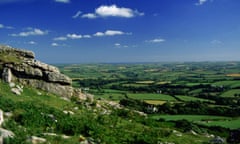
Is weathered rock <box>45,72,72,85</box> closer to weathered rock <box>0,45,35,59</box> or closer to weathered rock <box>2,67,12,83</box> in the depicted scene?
weathered rock <box>0,45,35,59</box>

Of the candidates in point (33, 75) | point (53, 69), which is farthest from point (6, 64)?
point (53, 69)

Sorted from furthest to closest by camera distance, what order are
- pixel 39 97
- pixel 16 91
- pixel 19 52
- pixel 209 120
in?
pixel 209 120, pixel 19 52, pixel 39 97, pixel 16 91

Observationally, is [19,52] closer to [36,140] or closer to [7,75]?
[7,75]

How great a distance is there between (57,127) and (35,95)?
45.1ft

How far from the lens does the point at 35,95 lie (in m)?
32.7

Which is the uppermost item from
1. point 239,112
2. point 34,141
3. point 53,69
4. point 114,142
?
point 53,69

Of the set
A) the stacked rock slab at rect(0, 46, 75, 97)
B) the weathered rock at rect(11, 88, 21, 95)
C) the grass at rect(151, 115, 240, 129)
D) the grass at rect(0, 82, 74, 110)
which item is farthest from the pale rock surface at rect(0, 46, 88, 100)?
the grass at rect(151, 115, 240, 129)

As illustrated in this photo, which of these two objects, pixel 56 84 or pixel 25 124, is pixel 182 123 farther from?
pixel 25 124

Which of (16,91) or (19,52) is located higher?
(19,52)

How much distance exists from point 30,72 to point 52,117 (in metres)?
16.8

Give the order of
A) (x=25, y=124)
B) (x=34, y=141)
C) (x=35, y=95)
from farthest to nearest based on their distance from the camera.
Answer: (x=35, y=95), (x=25, y=124), (x=34, y=141)

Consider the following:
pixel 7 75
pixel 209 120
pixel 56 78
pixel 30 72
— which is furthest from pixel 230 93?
pixel 7 75

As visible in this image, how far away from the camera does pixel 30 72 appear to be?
36906mm

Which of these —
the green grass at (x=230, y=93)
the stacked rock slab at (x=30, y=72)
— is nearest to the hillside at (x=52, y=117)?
the stacked rock slab at (x=30, y=72)
